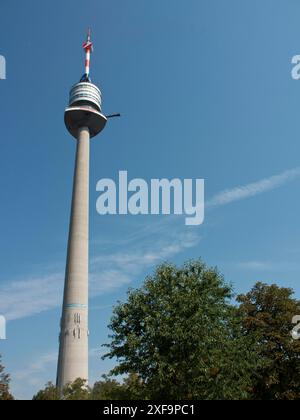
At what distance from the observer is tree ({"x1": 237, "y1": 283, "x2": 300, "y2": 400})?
5159cm

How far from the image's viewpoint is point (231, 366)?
36656mm

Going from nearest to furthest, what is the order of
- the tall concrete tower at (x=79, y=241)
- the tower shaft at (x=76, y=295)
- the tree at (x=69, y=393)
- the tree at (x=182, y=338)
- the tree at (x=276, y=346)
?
the tree at (x=182, y=338)
the tree at (x=69, y=393)
the tree at (x=276, y=346)
the tower shaft at (x=76, y=295)
the tall concrete tower at (x=79, y=241)

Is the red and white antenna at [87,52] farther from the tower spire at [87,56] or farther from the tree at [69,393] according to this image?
the tree at [69,393]

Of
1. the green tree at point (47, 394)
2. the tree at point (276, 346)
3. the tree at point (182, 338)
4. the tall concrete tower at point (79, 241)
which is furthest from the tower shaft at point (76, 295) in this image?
the tree at point (182, 338)

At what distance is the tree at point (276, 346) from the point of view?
169 ft

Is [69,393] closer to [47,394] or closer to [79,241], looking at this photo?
[47,394]

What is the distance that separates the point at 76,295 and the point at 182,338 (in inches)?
1746

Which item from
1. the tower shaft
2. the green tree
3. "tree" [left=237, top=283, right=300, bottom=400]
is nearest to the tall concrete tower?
the tower shaft

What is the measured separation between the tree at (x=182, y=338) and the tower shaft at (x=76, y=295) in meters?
37.0

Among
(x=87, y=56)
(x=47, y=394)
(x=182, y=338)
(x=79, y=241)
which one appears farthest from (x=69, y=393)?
(x=87, y=56)
